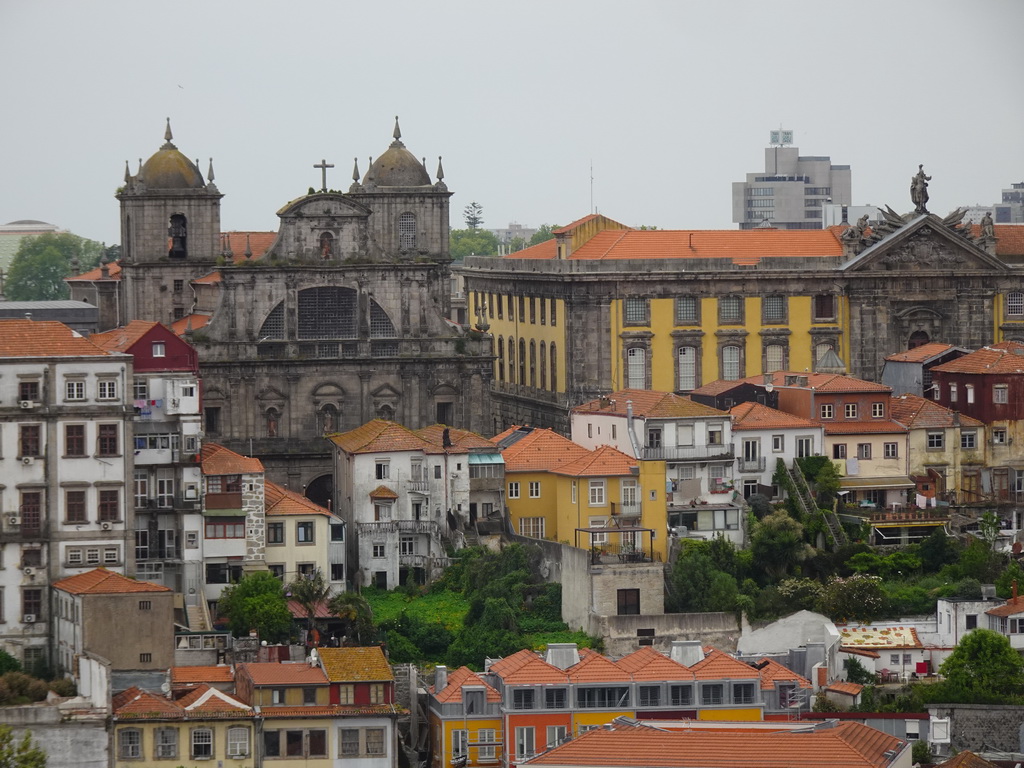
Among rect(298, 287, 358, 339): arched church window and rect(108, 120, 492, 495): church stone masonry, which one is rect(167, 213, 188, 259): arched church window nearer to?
rect(108, 120, 492, 495): church stone masonry

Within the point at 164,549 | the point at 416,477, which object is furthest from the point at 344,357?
the point at 164,549

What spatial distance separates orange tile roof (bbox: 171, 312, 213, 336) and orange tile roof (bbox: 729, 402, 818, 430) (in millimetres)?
22936

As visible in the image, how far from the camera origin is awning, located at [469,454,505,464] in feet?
350

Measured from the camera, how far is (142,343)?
330 ft

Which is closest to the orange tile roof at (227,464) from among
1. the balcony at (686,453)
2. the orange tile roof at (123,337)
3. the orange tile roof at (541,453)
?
the orange tile roof at (123,337)

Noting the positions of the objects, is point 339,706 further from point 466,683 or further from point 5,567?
point 5,567

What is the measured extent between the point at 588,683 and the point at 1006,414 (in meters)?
27.5

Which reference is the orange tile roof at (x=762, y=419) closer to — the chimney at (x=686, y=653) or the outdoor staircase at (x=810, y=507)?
the outdoor staircase at (x=810, y=507)

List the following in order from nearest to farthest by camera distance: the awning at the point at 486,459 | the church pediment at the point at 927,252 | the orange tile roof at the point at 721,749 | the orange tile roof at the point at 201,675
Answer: the orange tile roof at the point at 721,749, the orange tile roof at the point at 201,675, the awning at the point at 486,459, the church pediment at the point at 927,252

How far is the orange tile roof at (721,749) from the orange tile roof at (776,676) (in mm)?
7568

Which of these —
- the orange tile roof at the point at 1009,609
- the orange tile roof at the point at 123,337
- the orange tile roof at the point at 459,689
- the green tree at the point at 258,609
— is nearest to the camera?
the orange tile roof at the point at 459,689

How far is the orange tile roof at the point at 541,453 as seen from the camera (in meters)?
107

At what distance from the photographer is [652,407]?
10694 cm

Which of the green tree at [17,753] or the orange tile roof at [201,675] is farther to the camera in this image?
the orange tile roof at [201,675]
